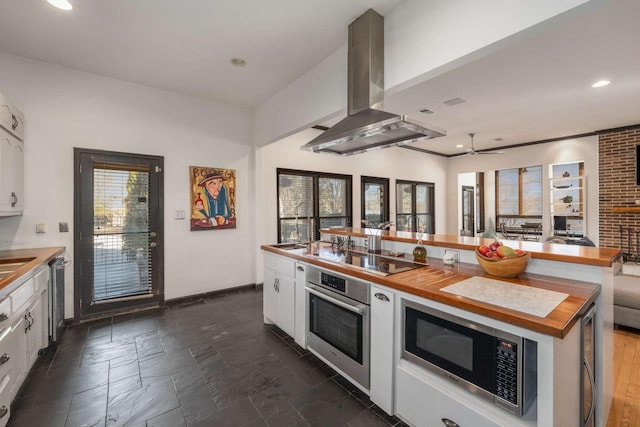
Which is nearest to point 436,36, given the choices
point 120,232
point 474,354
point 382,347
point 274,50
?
point 274,50

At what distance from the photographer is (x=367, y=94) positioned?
239 cm

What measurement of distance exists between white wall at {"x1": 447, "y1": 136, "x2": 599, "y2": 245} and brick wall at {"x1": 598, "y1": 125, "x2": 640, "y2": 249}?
10 cm

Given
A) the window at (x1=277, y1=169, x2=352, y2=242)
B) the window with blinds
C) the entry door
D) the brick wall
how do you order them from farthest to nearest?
1. the brick wall
2. the window at (x1=277, y1=169, x2=352, y2=242)
3. the window with blinds
4. the entry door

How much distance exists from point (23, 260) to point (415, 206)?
7184mm

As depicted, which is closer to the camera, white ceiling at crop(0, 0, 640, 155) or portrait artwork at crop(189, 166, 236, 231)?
white ceiling at crop(0, 0, 640, 155)

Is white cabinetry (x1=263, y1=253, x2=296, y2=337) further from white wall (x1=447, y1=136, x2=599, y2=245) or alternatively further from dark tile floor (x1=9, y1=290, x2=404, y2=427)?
white wall (x1=447, y1=136, x2=599, y2=245)

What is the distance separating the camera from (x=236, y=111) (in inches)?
179

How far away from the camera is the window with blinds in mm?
3459

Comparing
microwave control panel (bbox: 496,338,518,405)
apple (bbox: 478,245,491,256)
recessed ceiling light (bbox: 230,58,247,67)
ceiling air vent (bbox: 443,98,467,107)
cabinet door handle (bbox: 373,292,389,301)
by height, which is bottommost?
microwave control panel (bbox: 496,338,518,405)

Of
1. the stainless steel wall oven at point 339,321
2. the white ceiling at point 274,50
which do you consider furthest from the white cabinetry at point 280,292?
the white ceiling at point 274,50

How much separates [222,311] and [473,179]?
8.01m

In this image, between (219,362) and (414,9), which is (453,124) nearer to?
(414,9)

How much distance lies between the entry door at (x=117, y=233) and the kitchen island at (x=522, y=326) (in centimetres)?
271

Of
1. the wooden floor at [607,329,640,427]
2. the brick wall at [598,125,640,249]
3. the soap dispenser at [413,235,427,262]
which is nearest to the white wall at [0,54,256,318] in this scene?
the soap dispenser at [413,235,427,262]
